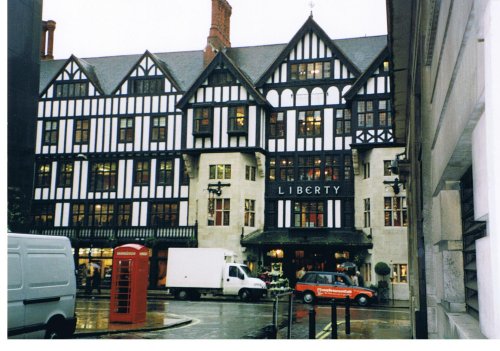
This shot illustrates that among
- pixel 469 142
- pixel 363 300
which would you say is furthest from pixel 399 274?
pixel 469 142

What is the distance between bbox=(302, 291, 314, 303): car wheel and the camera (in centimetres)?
2550

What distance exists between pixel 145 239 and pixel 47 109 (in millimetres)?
9895

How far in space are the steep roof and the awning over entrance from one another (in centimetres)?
854

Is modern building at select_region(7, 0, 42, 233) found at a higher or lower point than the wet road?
higher

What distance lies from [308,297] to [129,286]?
37.8 ft

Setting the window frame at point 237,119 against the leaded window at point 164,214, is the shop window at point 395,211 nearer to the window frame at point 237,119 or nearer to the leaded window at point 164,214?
the window frame at point 237,119

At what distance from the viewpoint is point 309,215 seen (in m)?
32.5

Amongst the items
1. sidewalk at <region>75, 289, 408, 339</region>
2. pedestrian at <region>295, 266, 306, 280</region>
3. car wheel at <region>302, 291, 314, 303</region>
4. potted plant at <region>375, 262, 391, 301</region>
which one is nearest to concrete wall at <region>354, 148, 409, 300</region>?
potted plant at <region>375, 262, 391, 301</region>

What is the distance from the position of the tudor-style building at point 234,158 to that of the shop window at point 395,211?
0.26ft

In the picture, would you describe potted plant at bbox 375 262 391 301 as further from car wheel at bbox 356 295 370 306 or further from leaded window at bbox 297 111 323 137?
leaded window at bbox 297 111 323 137

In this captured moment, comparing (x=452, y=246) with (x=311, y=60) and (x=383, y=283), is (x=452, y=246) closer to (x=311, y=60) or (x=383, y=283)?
(x=383, y=283)

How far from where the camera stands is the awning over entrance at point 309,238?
30.4 metres
